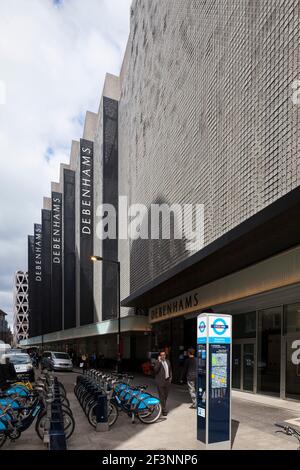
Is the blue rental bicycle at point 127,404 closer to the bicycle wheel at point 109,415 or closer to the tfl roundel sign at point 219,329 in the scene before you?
the bicycle wheel at point 109,415

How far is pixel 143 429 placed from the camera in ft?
33.3

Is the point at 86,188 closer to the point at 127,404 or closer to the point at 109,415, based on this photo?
the point at 127,404

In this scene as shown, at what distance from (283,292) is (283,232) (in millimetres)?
3958

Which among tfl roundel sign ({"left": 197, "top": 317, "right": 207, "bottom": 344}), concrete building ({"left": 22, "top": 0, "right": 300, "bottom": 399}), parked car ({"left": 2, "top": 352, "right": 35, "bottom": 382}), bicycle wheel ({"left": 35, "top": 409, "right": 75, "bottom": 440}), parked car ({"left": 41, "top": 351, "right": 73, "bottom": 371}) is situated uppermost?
concrete building ({"left": 22, "top": 0, "right": 300, "bottom": 399})

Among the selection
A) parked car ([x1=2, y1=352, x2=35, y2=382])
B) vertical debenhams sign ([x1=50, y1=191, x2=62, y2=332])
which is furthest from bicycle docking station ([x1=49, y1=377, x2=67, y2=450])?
vertical debenhams sign ([x1=50, y1=191, x2=62, y2=332])

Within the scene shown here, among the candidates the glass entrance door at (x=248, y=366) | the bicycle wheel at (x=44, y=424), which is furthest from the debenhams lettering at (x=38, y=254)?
the bicycle wheel at (x=44, y=424)

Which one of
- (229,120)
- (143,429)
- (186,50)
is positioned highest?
(186,50)

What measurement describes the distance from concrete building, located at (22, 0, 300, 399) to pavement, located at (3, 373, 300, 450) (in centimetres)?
281

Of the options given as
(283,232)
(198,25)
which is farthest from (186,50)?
(283,232)

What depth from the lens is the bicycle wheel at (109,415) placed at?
1038 centimetres

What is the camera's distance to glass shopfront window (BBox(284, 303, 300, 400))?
14297mm

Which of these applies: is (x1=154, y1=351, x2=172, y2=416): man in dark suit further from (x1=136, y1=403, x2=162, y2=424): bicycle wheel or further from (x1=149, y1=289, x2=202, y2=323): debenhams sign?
(x1=149, y1=289, x2=202, y2=323): debenhams sign

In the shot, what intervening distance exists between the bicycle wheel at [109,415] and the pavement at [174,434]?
16cm
